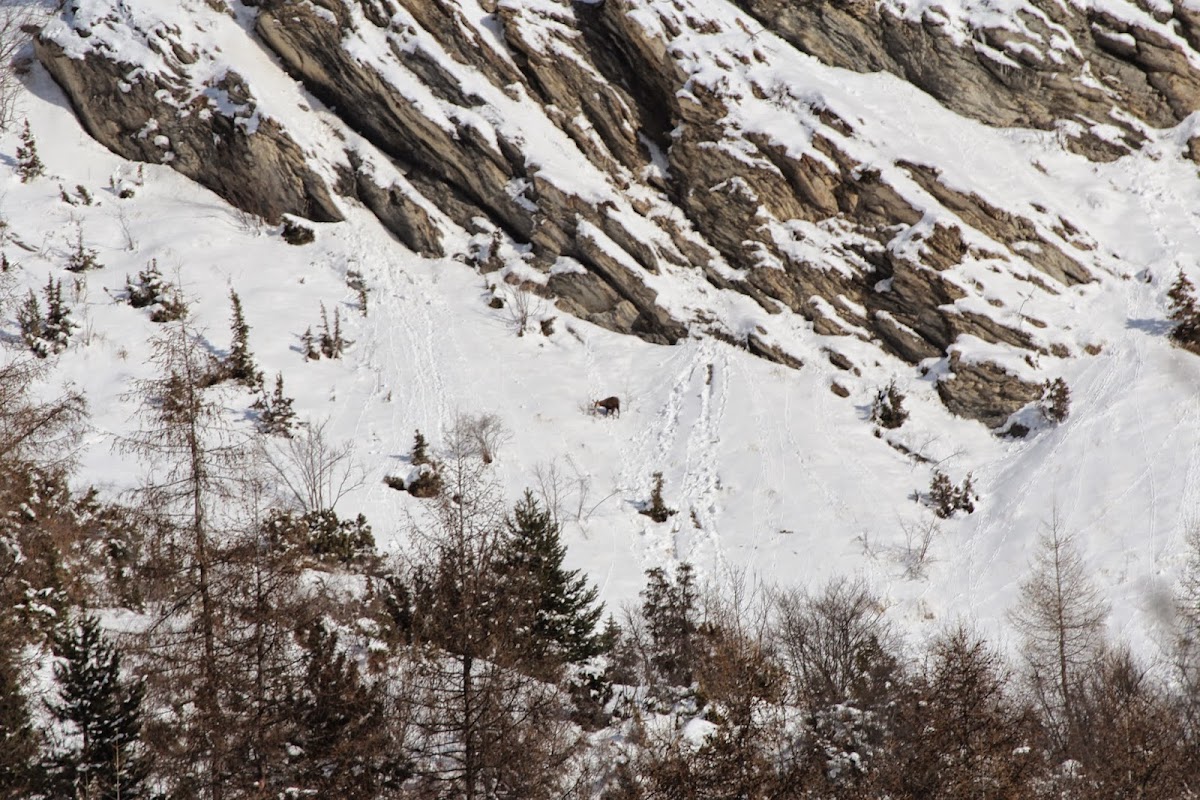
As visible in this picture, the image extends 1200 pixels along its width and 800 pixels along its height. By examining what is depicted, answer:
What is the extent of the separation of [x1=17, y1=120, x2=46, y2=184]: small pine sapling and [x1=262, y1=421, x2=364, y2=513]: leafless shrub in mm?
22601

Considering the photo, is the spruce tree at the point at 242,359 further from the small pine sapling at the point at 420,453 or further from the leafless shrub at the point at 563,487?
the leafless shrub at the point at 563,487

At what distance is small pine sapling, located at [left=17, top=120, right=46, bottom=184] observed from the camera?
39.8 m

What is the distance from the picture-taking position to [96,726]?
→ 12.4 metres

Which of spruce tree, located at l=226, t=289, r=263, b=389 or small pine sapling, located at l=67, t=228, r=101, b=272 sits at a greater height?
spruce tree, located at l=226, t=289, r=263, b=389

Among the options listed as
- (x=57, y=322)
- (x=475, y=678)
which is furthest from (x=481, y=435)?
(x=475, y=678)

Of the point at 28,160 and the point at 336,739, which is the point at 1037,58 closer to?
the point at 336,739

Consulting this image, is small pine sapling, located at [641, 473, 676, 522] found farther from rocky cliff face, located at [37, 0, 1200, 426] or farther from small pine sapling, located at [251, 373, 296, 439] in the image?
small pine sapling, located at [251, 373, 296, 439]

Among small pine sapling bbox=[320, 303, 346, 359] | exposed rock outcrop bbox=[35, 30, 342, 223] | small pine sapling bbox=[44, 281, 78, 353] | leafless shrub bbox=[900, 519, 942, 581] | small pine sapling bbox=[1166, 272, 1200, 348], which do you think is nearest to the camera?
leafless shrub bbox=[900, 519, 942, 581]

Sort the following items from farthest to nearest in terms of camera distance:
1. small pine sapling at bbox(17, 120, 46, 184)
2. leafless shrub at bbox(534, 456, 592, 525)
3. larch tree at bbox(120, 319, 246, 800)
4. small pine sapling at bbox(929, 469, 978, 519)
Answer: small pine sapling at bbox(17, 120, 46, 184) → small pine sapling at bbox(929, 469, 978, 519) → leafless shrub at bbox(534, 456, 592, 525) → larch tree at bbox(120, 319, 246, 800)

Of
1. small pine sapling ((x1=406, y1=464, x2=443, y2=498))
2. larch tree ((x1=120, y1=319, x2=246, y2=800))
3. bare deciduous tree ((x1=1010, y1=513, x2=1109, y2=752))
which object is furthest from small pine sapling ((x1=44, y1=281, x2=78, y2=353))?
bare deciduous tree ((x1=1010, y1=513, x2=1109, y2=752))

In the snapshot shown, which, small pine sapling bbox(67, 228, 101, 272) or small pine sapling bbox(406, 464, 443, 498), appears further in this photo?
small pine sapling bbox(67, 228, 101, 272)

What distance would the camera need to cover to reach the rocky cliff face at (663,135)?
37.4 m

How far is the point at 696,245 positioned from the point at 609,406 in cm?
1033

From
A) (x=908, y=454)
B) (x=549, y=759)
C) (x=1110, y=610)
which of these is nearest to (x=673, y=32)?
(x=908, y=454)
